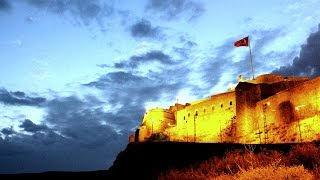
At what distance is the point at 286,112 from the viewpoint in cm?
4112

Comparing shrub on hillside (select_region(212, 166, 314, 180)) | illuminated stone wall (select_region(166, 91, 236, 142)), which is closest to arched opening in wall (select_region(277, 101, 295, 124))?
illuminated stone wall (select_region(166, 91, 236, 142))

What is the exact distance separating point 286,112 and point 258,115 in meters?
4.18

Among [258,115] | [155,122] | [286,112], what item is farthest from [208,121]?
[286,112]

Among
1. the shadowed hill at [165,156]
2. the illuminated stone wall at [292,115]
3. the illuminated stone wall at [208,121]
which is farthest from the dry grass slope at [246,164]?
the illuminated stone wall at [208,121]

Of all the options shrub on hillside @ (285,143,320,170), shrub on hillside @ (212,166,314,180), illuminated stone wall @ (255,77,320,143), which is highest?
illuminated stone wall @ (255,77,320,143)

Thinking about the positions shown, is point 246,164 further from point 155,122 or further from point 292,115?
point 155,122

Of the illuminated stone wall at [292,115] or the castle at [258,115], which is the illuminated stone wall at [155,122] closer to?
the castle at [258,115]

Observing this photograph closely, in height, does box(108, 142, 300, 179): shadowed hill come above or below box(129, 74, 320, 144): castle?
below

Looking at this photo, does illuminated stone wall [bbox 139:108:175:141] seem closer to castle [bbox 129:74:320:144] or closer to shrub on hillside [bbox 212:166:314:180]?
castle [bbox 129:74:320:144]

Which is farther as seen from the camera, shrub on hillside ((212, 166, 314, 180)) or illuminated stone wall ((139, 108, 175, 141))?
illuminated stone wall ((139, 108, 175, 141))

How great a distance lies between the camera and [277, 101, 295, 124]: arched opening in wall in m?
40.4

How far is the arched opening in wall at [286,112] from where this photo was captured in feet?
133

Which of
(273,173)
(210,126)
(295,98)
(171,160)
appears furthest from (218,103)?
(273,173)

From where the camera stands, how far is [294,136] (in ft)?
127
